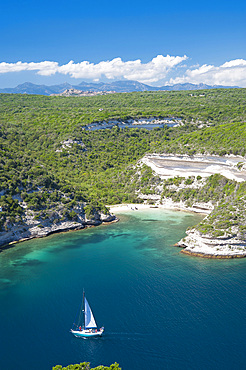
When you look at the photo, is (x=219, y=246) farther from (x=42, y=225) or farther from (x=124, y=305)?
(x=42, y=225)

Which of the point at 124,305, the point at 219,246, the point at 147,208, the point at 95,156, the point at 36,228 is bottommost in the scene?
the point at 124,305

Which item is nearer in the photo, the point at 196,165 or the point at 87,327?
the point at 87,327

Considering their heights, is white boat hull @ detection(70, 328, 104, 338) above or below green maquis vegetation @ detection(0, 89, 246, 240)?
below

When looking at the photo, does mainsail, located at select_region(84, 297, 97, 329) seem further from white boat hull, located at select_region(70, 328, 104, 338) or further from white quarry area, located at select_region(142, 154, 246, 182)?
white quarry area, located at select_region(142, 154, 246, 182)

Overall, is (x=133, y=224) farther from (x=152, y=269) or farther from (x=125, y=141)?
(x=125, y=141)

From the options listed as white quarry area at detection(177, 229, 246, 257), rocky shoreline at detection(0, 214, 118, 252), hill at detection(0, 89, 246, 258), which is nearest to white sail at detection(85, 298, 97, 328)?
white quarry area at detection(177, 229, 246, 257)

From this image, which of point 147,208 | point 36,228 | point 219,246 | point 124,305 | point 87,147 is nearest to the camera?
point 124,305

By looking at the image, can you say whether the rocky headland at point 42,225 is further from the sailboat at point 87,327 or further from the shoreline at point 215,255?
the sailboat at point 87,327

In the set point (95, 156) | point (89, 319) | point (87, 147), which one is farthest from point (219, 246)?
point (87, 147)
